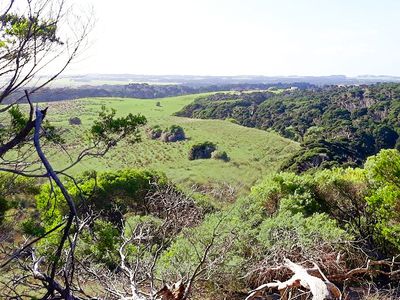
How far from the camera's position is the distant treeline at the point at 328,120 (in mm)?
37406

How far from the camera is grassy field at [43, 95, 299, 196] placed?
120ft

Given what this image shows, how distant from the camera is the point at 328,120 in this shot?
177ft

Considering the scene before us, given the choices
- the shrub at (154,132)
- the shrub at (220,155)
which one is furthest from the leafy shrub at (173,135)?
the shrub at (220,155)

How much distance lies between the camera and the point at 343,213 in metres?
14.1

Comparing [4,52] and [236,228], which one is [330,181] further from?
[4,52]

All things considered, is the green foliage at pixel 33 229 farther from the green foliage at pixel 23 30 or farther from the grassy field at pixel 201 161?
the grassy field at pixel 201 161

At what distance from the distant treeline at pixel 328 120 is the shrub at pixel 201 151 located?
10.0 metres

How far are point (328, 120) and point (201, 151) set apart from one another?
19.0 metres

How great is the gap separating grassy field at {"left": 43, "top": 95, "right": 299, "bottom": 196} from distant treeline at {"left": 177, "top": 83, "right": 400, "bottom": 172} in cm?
423

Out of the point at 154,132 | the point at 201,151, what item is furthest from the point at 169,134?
the point at 201,151

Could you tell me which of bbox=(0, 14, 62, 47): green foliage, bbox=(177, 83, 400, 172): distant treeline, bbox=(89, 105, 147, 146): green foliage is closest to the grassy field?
bbox=(177, 83, 400, 172): distant treeline

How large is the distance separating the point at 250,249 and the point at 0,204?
7.92 m

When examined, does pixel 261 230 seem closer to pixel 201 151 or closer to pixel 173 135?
pixel 201 151

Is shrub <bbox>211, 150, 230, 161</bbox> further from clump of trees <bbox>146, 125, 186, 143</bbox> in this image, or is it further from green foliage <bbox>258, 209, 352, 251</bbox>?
green foliage <bbox>258, 209, 352, 251</bbox>
